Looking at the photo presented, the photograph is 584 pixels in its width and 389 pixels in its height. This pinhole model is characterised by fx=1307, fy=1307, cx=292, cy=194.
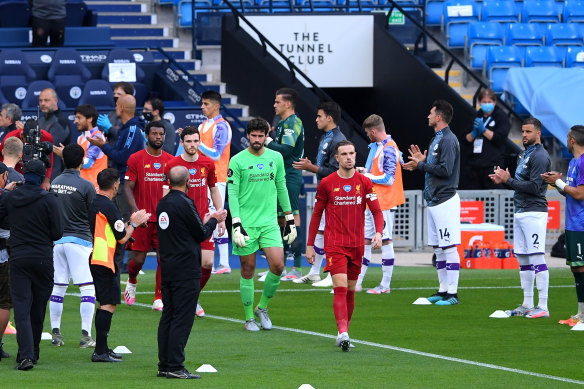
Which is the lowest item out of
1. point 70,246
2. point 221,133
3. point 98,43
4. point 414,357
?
point 414,357

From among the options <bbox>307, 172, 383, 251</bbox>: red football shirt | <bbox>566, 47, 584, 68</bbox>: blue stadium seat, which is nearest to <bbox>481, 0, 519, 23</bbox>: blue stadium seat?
<bbox>566, 47, 584, 68</bbox>: blue stadium seat

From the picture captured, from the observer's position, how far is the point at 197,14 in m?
26.5

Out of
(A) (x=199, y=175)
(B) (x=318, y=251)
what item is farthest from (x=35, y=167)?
(B) (x=318, y=251)

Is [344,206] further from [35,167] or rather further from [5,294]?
[5,294]

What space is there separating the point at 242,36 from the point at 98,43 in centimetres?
296

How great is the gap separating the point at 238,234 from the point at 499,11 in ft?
55.5

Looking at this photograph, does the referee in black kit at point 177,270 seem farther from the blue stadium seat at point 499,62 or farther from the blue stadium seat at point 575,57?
the blue stadium seat at point 575,57

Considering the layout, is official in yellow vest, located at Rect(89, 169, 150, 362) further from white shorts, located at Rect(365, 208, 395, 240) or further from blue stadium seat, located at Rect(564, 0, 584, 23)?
blue stadium seat, located at Rect(564, 0, 584, 23)

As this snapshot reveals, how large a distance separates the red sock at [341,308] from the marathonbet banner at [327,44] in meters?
14.8

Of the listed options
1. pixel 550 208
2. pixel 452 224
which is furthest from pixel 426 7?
pixel 452 224

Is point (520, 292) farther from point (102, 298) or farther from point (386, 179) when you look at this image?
point (102, 298)

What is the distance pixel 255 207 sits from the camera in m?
13.4

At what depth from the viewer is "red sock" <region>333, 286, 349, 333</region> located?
12.1 meters

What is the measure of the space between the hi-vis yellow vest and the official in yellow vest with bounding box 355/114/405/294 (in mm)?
5405
